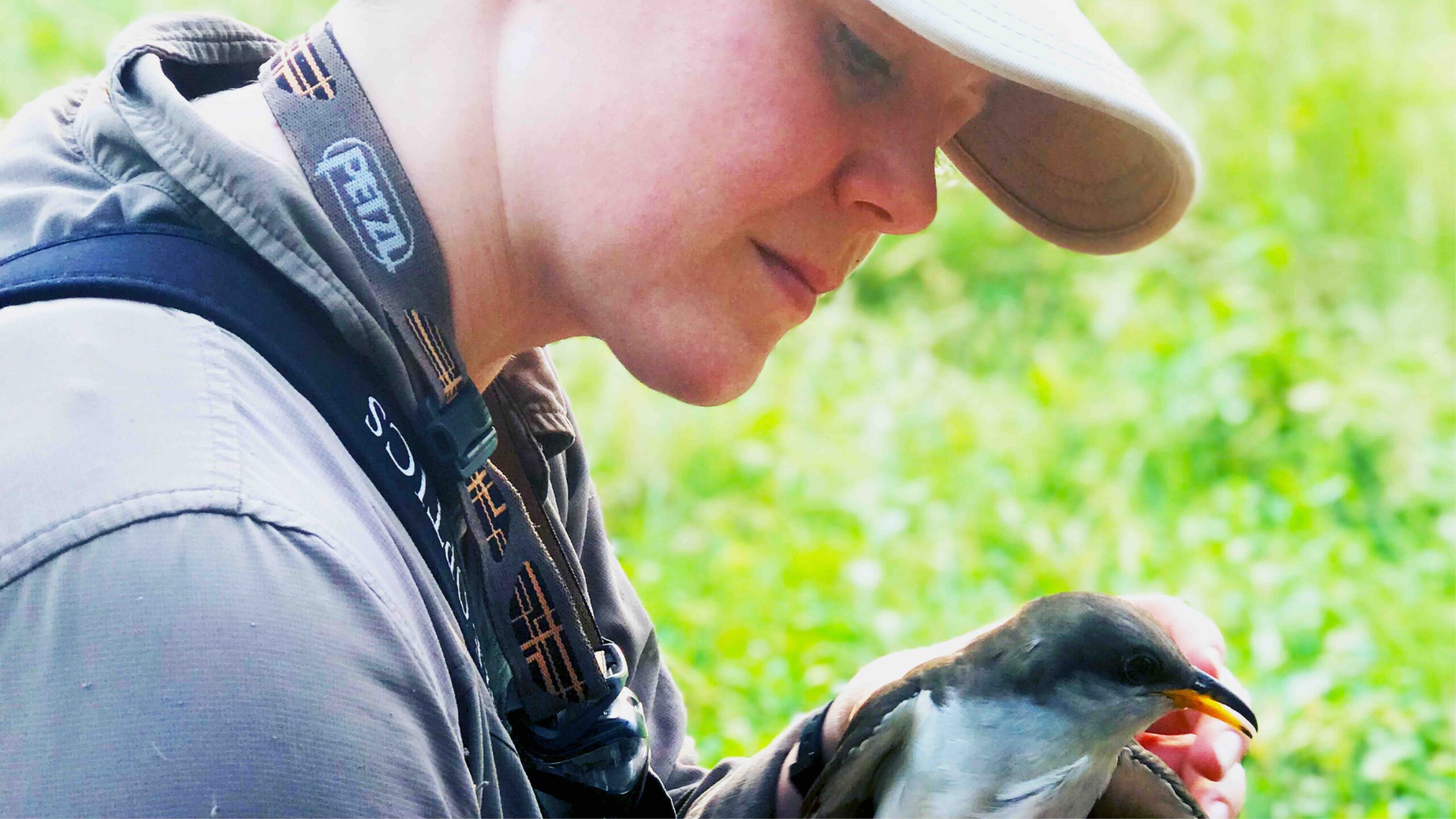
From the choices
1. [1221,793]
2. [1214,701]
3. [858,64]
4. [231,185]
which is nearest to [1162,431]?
[1221,793]

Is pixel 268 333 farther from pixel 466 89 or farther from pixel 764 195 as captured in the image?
pixel 764 195

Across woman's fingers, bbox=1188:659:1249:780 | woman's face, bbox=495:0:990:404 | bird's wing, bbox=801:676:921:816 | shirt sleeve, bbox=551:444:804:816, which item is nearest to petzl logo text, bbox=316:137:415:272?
woman's face, bbox=495:0:990:404

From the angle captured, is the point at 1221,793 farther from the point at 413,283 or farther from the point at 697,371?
the point at 413,283

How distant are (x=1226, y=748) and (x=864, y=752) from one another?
0.50 m

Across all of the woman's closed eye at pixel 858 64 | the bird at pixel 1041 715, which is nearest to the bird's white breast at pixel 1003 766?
the bird at pixel 1041 715

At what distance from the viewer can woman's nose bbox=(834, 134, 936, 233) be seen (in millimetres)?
1651

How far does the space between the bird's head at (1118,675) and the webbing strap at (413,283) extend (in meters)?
0.69

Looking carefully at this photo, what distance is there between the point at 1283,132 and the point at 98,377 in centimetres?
608

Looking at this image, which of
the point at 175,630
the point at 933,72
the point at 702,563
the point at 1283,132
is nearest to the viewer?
the point at 175,630

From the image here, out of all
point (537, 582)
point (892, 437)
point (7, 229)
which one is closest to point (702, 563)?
point (892, 437)

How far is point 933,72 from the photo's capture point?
166cm

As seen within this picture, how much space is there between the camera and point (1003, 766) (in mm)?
1960

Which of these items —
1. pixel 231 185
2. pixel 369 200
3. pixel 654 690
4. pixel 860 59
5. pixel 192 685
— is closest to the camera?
pixel 192 685

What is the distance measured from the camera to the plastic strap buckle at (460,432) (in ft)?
4.83
